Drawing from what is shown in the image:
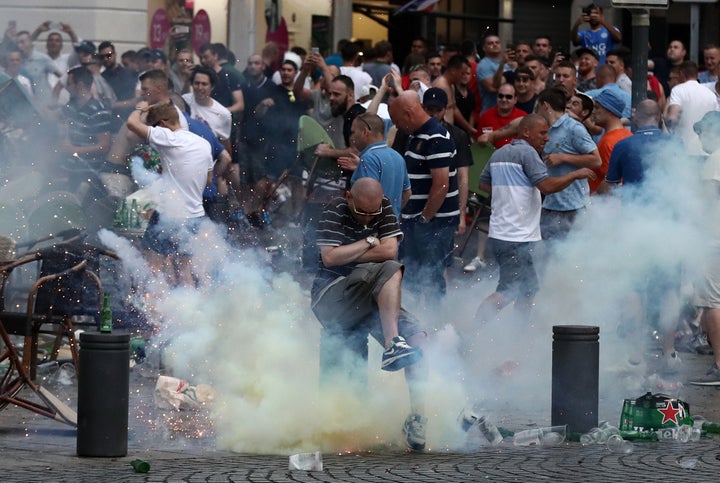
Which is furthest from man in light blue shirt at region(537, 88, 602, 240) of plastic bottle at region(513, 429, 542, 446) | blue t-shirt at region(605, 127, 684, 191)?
plastic bottle at region(513, 429, 542, 446)

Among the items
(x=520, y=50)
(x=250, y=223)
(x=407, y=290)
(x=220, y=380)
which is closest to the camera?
(x=220, y=380)

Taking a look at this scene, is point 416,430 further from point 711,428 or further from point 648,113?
point 648,113

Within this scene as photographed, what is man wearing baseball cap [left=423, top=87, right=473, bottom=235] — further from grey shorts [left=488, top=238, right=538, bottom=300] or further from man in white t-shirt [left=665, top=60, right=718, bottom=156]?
man in white t-shirt [left=665, top=60, right=718, bottom=156]

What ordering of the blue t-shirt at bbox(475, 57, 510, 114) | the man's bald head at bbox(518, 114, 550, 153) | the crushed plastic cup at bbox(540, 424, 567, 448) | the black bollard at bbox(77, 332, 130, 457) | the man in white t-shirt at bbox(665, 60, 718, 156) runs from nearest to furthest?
the black bollard at bbox(77, 332, 130, 457), the crushed plastic cup at bbox(540, 424, 567, 448), the man's bald head at bbox(518, 114, 550, 153), the man in white t-shirt at bbox(665, 60, 718, 156), the blue t-shirt at bbox(475, 57, 510, 114)

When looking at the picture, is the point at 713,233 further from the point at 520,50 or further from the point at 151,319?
the point at 520,50

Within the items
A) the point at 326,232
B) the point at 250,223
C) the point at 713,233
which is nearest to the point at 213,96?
the point at 250,223

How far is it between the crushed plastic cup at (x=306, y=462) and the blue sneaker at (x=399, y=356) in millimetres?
670

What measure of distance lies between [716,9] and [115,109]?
16.4 m

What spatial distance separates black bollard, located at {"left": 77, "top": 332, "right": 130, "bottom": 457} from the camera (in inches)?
306

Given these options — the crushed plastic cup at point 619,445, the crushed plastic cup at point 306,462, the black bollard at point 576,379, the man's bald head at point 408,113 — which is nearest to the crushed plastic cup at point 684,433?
the crushed plastic cup at point 619,445

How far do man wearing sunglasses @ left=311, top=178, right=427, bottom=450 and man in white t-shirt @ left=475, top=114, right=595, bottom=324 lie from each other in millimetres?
2634

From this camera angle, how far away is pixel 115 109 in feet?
47.4

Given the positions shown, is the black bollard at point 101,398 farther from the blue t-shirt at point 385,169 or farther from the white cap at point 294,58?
the white cap at point 294,58

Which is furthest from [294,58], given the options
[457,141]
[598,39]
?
[457,141]
